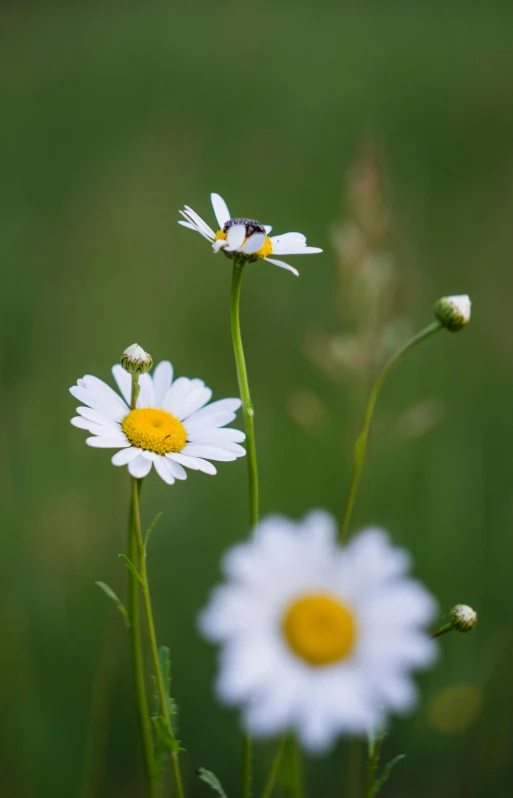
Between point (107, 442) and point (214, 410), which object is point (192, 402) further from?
point (107, 442)

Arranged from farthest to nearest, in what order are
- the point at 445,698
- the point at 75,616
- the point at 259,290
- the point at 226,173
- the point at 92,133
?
the point at 92,133 → the point at 226,173 → the point at 259,290 → the point at 75,616 → the point at 445,698

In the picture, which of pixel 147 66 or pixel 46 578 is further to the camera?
pixel 147 66

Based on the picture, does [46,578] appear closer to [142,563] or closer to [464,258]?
[142,563]

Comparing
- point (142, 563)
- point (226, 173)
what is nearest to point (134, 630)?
point (142, 563)

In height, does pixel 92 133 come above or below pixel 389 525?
above

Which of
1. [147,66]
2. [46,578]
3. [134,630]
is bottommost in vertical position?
[134,630]

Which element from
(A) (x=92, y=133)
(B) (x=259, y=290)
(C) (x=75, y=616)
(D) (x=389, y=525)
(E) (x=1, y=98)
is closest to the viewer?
(C) (x=75, y=616)

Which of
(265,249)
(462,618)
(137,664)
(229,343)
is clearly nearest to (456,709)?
(462,618)

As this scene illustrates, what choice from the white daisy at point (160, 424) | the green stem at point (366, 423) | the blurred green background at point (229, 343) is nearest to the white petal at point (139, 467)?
the white daisy at point (160, 424)
